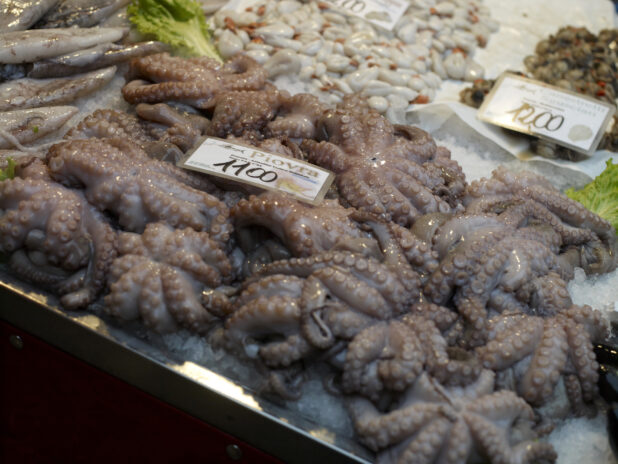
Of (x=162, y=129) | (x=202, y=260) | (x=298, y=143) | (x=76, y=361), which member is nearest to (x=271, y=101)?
(x=298, y=143)

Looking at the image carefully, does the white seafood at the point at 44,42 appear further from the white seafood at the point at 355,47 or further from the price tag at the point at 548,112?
the price tag at the point at 548,112

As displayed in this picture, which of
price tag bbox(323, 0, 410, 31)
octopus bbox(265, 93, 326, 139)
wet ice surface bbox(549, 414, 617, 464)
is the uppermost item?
price tag bbox(323, 0, 410, 31)

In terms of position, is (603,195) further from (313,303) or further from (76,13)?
(76,13)

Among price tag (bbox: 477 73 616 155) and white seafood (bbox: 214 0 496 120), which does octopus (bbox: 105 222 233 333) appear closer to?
white seafood (bbox: 214 0 496 120)

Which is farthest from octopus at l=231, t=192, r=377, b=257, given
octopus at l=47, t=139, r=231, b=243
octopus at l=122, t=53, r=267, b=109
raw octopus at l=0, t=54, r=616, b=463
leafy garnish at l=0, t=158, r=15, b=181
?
leafy garnish at l=0, t=158, r=15, b=181

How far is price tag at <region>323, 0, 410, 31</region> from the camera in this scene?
4598 mm

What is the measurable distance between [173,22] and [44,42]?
0.88 meters

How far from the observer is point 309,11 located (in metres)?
4.61

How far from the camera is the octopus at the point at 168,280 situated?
7.36ft

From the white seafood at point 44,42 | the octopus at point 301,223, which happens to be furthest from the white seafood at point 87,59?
the octopus at point 301,223

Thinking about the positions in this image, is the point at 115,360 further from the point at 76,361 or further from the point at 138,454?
the point at 138,454

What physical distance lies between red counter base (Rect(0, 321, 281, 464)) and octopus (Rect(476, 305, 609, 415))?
0.97 m

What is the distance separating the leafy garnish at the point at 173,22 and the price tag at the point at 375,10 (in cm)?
119

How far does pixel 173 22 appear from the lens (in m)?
3.90
